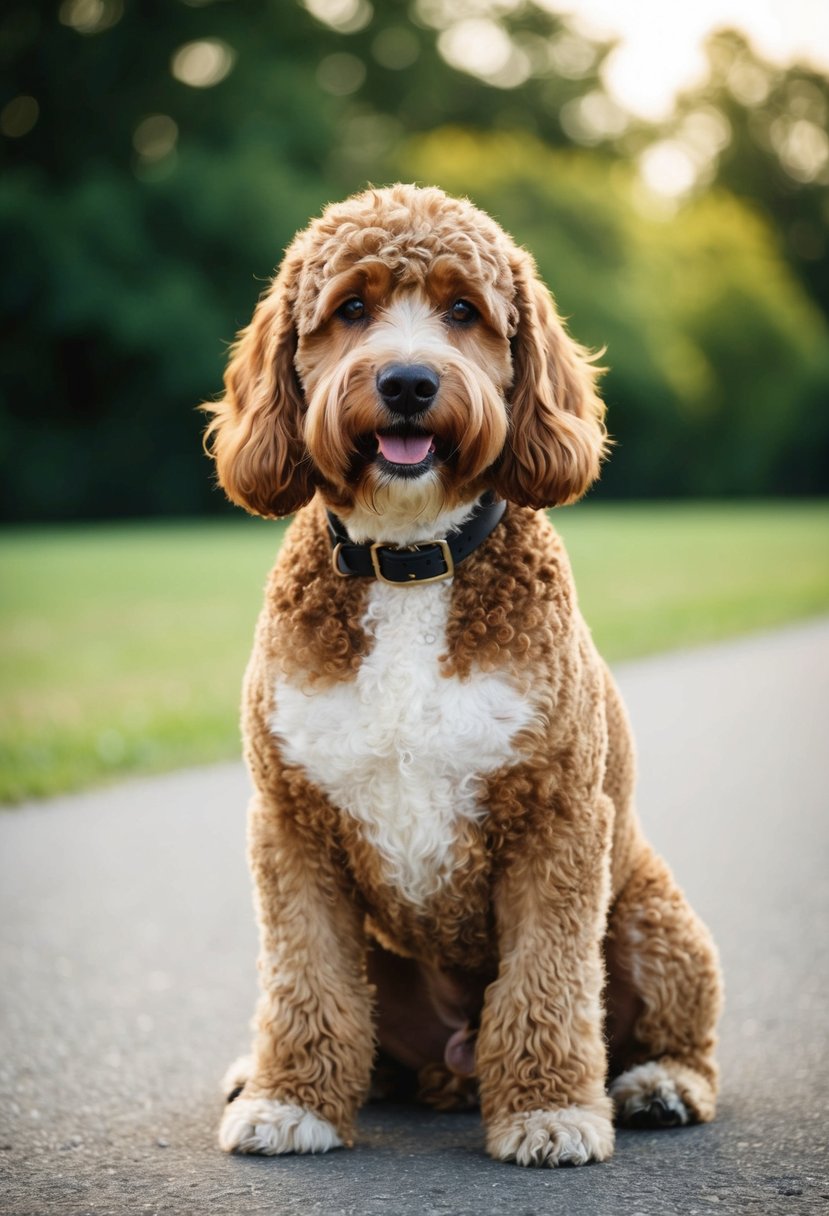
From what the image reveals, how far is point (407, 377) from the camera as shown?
2.96 m

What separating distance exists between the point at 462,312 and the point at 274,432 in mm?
492

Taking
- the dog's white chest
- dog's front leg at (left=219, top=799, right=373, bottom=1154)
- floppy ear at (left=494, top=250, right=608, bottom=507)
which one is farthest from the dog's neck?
dog's front leg at (left=219, top=799, right=373, bottom=1154)

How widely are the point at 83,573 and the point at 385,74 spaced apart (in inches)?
1106

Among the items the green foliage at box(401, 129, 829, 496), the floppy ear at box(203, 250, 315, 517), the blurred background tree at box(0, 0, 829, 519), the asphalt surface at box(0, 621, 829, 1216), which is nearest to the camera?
the asphalt surface at box(0, 621, 829, 1216)

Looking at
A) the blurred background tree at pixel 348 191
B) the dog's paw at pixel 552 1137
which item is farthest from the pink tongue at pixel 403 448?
the blurred background tree at pixel 348 191

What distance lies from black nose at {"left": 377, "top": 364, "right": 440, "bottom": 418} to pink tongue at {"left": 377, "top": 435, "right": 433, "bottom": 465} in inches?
2.6

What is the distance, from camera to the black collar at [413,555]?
3160mm

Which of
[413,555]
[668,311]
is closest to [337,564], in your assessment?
[413,555]

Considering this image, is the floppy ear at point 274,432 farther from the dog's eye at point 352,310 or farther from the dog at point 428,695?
the dog's eye at point 352,310

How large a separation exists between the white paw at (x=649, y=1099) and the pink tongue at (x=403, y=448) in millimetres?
1526

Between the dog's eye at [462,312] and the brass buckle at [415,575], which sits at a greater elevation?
the dog's eye at [462,312]

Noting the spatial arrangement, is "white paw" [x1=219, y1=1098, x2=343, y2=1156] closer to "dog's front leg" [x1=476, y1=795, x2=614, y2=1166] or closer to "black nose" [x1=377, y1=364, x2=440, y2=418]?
"dog's front leg" [x1=476, y1=795, x2=614, y2=1166]

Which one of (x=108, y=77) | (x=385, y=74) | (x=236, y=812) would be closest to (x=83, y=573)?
(x=236, y=812)

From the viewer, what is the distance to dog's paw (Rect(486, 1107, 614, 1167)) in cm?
300
